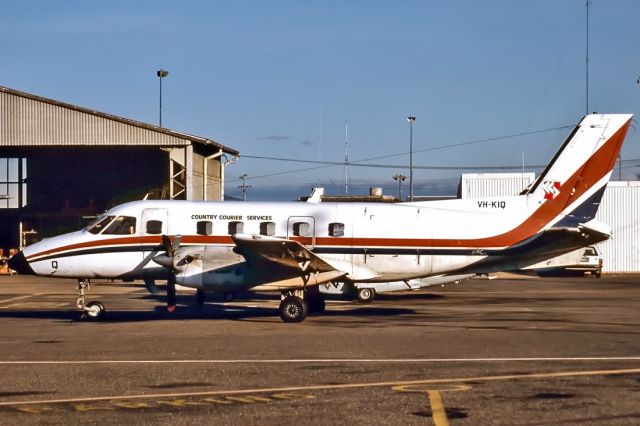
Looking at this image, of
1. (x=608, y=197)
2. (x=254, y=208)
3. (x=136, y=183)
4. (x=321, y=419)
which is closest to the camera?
(x=321, y=419)

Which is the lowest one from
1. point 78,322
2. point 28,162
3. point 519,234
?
point 78,322

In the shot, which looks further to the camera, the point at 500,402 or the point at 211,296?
the point at 211,296

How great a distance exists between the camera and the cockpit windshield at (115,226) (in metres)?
25.1

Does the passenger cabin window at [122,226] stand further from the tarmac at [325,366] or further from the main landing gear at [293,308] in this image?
the main landing gear at [293,308]

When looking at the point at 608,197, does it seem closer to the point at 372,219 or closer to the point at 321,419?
the point at 372,219

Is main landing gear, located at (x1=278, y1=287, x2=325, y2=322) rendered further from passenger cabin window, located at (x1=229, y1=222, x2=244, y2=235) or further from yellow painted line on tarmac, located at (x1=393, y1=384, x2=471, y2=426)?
yellow painted line on tarmac, located at (x1=393, y1=384, x2=471, y2=426)

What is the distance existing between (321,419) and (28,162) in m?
50.6

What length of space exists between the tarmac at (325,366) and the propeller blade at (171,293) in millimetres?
599

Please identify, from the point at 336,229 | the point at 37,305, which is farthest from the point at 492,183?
the point at 37,305

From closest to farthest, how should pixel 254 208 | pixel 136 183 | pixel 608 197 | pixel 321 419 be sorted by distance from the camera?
pixel 321 419 → pixel 254 208 → pixel 136 183 → pixel 608 197

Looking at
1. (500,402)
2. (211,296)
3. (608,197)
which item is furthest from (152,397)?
(608,197)

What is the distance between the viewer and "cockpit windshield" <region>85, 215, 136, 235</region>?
25094 millimetres

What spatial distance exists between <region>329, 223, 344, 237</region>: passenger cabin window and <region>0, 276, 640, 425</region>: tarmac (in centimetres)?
244

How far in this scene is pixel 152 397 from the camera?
12.5 metres
